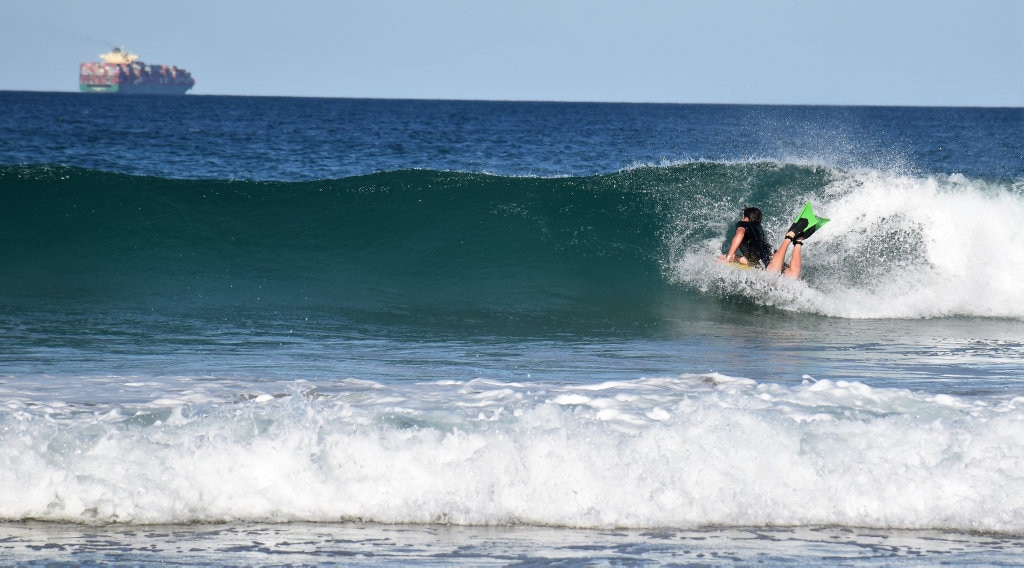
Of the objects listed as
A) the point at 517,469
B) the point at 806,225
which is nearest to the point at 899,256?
the point at 806,225

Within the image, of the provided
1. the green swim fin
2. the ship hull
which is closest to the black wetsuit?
the green swim fin

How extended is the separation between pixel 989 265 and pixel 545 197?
5.74 metres

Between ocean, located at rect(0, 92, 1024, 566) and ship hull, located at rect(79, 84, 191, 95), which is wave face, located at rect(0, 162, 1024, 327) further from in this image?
ship hull, located at rect(79, 84, 191, 95)

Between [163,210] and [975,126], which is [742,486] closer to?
[163,210]

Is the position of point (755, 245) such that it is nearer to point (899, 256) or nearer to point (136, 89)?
point (899, 256)

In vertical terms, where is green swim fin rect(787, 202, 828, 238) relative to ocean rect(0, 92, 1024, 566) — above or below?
above

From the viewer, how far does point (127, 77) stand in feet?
598

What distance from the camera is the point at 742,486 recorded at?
4562 millimetres

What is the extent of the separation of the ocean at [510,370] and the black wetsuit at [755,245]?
0.83ft

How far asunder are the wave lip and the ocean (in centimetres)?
1

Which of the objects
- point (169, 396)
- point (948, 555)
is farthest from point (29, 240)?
point (948, 555)

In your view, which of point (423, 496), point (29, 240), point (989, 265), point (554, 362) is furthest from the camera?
point (29, 240)

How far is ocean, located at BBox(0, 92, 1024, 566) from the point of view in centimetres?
439

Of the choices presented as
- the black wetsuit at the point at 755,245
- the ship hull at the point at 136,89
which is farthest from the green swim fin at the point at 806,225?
the ship hull at the point at 136,89
